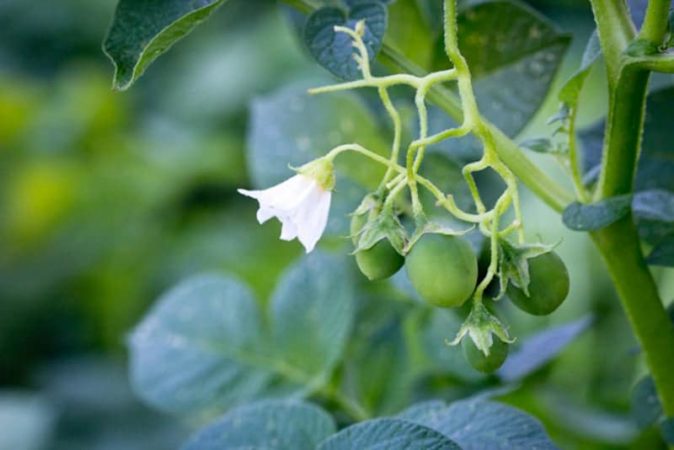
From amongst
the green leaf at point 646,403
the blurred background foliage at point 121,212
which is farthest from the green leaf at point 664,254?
the blurred background foliage at point 121,212

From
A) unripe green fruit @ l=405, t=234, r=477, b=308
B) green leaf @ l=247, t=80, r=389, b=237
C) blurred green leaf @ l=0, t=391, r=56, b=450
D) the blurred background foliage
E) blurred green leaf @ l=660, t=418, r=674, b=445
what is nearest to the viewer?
unripe green fruit @ l=405, t=234, r=477, b=308

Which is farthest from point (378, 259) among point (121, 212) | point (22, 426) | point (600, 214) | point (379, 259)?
point (121, 212)

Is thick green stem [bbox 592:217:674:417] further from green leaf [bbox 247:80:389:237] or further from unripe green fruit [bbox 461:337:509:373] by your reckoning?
green leaf [bbox 247:80:389:237]

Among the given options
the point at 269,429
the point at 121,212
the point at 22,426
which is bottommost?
the point at 121,212

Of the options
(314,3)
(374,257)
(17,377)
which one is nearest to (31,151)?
(17,377)

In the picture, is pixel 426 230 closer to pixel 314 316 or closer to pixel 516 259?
pixel 516 259

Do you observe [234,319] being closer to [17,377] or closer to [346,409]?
[346,409]

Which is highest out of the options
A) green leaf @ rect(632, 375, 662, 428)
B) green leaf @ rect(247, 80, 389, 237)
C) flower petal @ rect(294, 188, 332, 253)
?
flower petal @ rect(294, 188, 332, 253)

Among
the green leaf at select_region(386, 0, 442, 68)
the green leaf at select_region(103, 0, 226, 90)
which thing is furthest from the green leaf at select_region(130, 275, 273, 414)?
the green leaf at select_region(103, 0, 226, 90)
